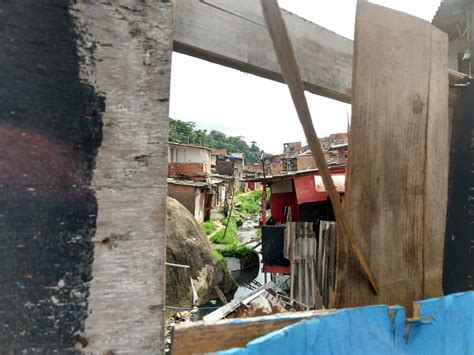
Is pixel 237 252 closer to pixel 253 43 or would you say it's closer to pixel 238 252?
pixel 238 252

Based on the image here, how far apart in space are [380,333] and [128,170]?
99cm

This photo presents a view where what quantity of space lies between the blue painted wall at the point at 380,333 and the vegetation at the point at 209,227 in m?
25.3

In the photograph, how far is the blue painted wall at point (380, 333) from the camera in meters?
1.10

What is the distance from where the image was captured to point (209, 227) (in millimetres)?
27547

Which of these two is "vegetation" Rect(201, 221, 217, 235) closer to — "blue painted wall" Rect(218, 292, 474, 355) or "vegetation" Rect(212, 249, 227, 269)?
"vegetation" Rect(212, 249, 227, 269)

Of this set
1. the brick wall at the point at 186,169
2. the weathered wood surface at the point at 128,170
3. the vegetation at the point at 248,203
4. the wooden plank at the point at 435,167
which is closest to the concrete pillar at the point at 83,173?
the weathered wood surface at the point at 128,170

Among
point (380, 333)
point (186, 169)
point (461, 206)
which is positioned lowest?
point (380, 333)

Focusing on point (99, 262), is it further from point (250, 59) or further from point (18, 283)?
point (250, 59)

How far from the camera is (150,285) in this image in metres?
1.12

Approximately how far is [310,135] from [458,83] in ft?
3.99

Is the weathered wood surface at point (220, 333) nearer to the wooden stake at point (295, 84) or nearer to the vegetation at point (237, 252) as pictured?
the wooden stake at point (295, 84)

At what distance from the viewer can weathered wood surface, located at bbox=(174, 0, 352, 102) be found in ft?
3.99

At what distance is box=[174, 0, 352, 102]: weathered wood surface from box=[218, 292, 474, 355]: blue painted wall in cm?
87

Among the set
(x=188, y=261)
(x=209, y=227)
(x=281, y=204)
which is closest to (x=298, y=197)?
(x=281, y=204)
